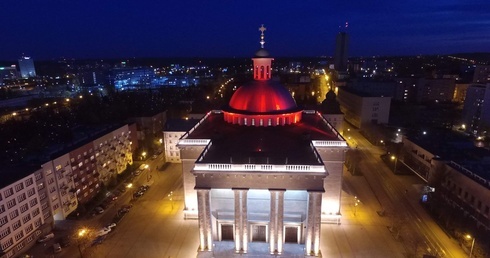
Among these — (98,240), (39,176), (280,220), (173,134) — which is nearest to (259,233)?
(280,220)

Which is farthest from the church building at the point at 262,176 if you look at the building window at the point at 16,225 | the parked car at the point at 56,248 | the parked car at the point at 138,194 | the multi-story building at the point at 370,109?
the multi-story building at the point at 370,109

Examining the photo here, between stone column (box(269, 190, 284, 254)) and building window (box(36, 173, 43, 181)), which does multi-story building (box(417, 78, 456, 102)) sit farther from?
building window (box(36, 173, 43, 181))

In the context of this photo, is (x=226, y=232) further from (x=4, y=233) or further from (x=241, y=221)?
(x=4, y=233)

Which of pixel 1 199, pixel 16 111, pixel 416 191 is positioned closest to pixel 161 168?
pixel 1 199

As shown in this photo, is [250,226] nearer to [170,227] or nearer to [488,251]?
[170,227]

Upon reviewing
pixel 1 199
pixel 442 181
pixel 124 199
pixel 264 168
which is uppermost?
pixel 264 168

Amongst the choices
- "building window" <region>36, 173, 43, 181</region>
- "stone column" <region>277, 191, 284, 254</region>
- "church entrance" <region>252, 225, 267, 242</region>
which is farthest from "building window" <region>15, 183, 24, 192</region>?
"stone column" <region>277, 191, 284, 254</region>
